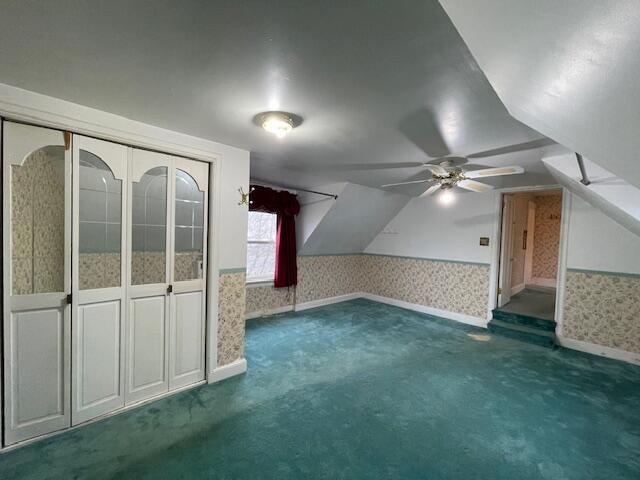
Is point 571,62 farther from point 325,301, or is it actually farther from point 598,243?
point 325,301

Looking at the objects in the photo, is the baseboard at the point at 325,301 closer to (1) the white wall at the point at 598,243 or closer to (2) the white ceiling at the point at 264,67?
(2) the white ceiling at the point at 264,67

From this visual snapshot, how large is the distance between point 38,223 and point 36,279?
38 cm

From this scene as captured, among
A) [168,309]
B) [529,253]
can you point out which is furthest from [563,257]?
[168,309]

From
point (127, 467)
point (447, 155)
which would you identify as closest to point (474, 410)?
point (447, 155)

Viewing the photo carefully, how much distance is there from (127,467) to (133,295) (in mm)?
1140

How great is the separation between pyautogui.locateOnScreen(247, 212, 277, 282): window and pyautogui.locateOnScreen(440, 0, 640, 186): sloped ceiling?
4051 millimetres

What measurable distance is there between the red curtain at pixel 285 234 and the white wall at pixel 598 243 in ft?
12.6

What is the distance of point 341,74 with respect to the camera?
1.46 m

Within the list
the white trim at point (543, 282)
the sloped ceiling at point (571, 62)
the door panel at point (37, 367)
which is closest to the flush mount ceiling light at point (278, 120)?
the sloped ceiling at point (571, 62)

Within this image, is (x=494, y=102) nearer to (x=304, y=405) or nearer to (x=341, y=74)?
(x=341, y=74)

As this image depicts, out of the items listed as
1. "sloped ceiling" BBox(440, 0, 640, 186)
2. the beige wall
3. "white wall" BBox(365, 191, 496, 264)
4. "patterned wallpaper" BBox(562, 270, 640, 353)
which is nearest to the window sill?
"white wall" BBox(365, 191, 496, 264)

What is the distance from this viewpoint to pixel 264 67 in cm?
142

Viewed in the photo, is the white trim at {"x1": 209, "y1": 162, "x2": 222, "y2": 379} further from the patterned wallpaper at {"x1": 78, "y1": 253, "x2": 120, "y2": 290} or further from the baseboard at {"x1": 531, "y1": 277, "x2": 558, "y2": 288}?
the baseboard at {"x1": 531, "y1": 277, "x2": 558, "y2": 288}

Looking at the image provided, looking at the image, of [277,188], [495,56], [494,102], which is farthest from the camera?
[277,188]
